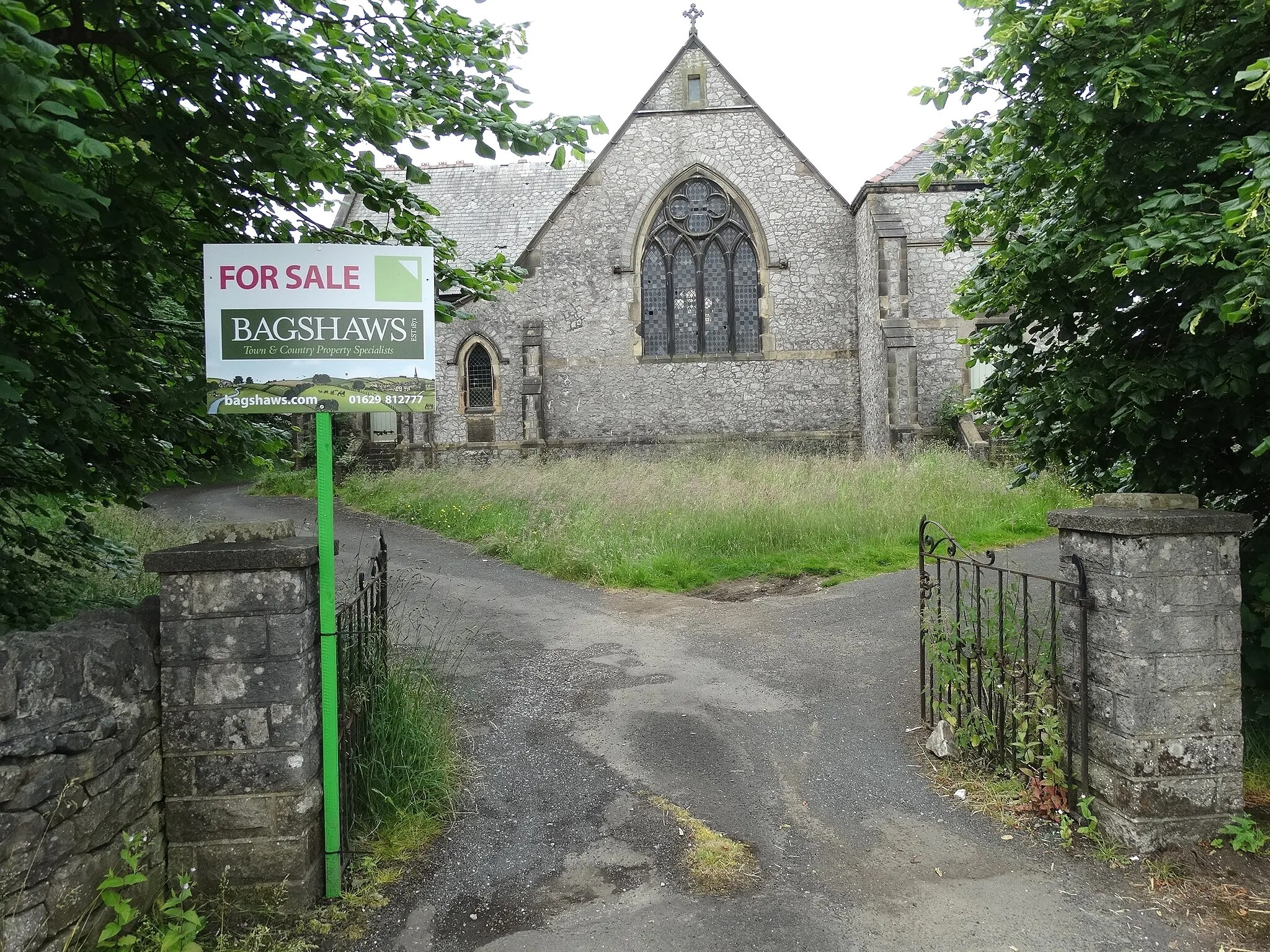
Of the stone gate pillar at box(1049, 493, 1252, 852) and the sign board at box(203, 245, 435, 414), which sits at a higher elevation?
the sign board at box(203, 245, 435, 414)

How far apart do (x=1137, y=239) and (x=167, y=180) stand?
462cm

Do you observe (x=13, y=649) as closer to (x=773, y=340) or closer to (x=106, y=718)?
(x=106, y=718)

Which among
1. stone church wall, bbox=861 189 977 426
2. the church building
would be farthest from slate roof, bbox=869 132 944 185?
the church building

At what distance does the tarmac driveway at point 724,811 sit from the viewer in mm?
3547

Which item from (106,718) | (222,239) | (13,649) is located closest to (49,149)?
(222,239)

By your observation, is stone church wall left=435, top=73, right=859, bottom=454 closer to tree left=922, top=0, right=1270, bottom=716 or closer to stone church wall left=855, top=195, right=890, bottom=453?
stone church wall left=855, top=195, right=890, bottom=453

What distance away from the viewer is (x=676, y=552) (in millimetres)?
10742

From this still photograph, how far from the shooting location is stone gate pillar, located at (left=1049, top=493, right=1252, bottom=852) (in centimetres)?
399

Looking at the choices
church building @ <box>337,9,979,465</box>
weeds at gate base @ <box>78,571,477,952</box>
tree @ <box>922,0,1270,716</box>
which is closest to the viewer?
weeds at gate base @ <box>78,571,477,952</box>

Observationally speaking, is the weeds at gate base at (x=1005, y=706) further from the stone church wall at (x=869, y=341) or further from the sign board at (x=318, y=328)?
the stone church wall at (x=869, y=341)

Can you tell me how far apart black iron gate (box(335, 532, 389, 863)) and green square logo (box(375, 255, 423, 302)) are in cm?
158

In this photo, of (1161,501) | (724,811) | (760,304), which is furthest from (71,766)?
(760,304)

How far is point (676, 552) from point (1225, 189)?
7490 mm

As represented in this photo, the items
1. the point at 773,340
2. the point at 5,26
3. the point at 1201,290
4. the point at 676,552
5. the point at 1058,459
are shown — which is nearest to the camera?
the point at 5,26
